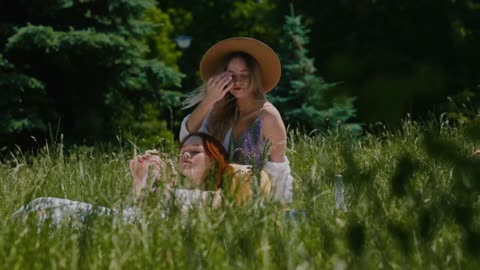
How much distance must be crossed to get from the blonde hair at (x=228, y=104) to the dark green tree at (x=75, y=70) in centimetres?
608

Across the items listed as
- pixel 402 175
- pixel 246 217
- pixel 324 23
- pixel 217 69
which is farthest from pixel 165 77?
pixel 402 175

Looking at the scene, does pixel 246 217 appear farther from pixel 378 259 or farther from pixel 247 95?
pixel 247 95

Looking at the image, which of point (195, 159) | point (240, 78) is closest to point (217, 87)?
point (240, 78)

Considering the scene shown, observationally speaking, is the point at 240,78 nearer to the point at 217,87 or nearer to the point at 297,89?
the point at 217,87

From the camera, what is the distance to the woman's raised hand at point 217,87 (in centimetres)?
507

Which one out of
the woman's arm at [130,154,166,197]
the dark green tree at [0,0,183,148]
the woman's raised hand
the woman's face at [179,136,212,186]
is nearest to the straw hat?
the woman's raised hand

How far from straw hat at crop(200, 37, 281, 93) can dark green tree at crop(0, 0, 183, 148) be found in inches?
235

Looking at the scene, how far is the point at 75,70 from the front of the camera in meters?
12.3

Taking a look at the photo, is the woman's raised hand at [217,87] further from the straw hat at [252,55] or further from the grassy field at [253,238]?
the grassy field at [253,238]

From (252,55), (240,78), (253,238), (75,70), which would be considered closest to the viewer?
(253,238)

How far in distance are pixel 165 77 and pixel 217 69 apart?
6726mm

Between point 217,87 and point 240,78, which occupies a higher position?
point 240,78

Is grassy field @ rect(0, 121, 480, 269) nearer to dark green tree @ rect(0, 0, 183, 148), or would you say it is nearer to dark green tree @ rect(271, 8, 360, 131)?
dark green tree @ rect(0, 0, 183, 148)

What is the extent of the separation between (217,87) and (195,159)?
778mm
